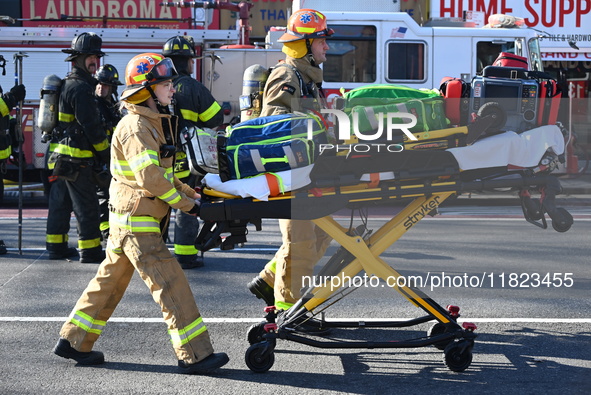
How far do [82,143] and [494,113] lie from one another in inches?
166

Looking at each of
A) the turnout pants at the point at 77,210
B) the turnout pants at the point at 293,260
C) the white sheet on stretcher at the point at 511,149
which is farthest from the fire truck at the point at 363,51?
the white sheet on stretcher at the point at 511,149

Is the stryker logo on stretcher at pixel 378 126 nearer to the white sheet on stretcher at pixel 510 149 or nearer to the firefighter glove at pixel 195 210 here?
the white sheet on stretcher at pixel 510 149

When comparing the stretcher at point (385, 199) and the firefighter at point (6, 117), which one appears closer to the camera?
the stretcher at point (385, 199)

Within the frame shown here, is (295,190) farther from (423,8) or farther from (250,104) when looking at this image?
(423,8)

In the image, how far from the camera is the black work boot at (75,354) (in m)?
5.16

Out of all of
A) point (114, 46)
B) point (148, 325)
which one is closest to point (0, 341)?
point (148, 325)

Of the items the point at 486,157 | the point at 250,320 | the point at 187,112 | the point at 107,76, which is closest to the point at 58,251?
the point at 107,76

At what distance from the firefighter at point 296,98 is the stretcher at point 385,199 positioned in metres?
0.43

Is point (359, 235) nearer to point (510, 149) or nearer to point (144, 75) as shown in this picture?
point (510, 149)

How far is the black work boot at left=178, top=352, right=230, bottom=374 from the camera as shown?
4.99 m

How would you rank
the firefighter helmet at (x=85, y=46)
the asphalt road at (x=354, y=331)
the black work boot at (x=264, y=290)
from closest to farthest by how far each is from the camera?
the asphalt road at (x=354, y=331), the black work boot at (x=264, y=290), the firefighter helmet at (x=85, y=46)

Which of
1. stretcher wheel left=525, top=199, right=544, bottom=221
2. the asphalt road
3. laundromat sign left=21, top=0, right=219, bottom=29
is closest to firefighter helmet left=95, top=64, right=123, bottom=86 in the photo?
the asphalt road

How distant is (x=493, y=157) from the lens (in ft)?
16.7

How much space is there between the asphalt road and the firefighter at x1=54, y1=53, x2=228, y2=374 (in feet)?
0.71
